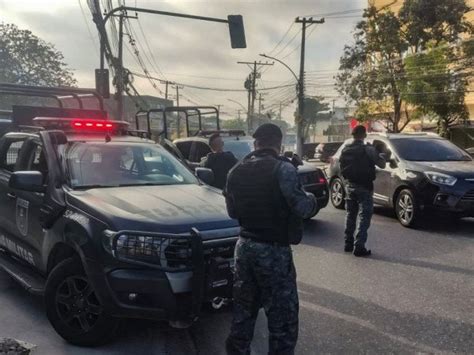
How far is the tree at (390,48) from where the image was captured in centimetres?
2580

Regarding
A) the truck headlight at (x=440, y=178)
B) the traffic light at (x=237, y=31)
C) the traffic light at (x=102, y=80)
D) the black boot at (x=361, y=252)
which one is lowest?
the black boot at (x=361, y=252)

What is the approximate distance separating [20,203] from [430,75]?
2326cm

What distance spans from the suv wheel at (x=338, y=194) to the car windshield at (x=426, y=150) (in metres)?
1.59

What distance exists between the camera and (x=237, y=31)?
12531mm

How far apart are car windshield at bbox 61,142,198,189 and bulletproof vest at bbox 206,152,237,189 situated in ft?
4.23

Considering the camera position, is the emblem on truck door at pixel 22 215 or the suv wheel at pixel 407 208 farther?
the suv wheel at pixel 407 208

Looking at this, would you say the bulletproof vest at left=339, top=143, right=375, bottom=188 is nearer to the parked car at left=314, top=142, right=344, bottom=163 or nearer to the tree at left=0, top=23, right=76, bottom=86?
the parked car at left=314, top=142, right=344, bottom=163

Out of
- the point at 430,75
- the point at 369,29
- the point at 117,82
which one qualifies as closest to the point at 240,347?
the point at 117,82

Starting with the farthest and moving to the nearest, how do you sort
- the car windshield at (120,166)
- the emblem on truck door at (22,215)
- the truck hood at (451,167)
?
the truck hood at (451,167) < the emblem on truck door at (22,215) < the car windshield at (120,166)

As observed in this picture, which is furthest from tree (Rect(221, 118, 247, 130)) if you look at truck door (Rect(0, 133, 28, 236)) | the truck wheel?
the truck wheel

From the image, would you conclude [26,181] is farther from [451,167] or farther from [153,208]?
[451,167]

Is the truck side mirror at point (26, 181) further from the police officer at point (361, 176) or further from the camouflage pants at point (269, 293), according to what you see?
the police officer at point (361, 176)

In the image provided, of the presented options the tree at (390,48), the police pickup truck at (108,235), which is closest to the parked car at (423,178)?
the police pickup truck at (108,235)

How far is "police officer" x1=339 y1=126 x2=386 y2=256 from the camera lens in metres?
6.20
